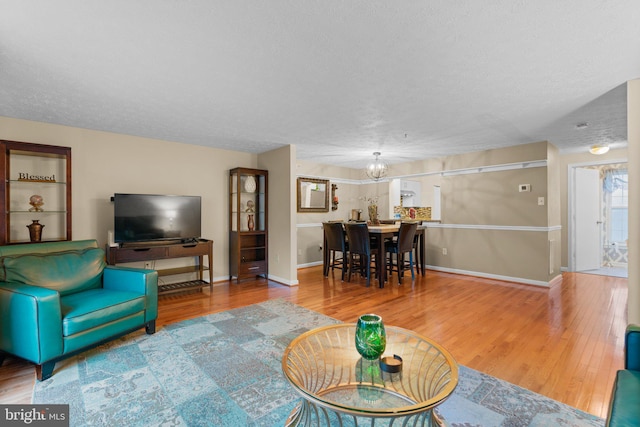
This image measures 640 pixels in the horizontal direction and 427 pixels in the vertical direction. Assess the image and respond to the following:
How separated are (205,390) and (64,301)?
1.52 m

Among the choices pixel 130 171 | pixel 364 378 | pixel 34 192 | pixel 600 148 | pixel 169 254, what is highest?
pixel 600 148

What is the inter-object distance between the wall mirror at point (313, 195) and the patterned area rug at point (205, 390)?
377 cm

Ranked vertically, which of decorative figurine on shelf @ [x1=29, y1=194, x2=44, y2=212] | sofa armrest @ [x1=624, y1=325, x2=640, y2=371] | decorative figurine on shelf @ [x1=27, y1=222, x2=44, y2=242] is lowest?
sofa armrest @ [x1=624, y1=325, x2=640, y2=371]

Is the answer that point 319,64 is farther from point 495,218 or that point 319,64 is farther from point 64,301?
point 495,218

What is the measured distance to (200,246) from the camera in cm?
432

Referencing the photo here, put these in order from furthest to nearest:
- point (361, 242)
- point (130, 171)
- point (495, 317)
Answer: point (361, 242)
point (130, 171)
point (495, 317)

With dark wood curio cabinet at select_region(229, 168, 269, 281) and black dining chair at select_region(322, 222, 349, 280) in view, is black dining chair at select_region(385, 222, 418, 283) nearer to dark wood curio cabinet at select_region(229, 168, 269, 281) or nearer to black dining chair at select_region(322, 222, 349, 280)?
black dining chair at select_region(322, 222, 349, 280)

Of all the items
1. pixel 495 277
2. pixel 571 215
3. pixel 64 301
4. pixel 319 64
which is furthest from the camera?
pixel 571 215

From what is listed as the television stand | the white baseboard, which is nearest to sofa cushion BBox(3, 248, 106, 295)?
the television stand

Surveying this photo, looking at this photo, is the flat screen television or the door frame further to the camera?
the door frame

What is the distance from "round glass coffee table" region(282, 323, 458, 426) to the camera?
119 cm

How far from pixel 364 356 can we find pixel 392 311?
6.64 ft

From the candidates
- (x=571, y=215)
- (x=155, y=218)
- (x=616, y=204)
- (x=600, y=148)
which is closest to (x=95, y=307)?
(x=155, y=218)

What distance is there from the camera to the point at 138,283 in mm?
2734
